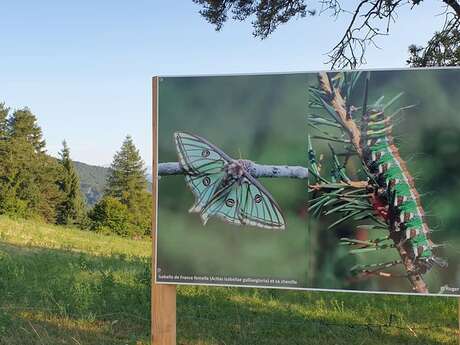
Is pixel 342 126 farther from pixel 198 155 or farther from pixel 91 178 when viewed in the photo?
pixel 91 178

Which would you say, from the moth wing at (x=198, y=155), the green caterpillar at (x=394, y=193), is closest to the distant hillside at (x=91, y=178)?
the moth wing at (x=198, y=155)

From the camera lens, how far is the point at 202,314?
5.41 metres

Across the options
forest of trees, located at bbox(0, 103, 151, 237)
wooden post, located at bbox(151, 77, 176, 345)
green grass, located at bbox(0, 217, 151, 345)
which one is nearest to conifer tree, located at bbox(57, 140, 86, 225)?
forest of trees, located at bbox(0, 103, 151, 237)

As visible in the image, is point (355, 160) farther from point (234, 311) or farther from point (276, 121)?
point (234, 311)

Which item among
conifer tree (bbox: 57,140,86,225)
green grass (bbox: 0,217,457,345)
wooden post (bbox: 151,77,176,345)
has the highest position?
conifer tree (bbox: 57,140,86,225)

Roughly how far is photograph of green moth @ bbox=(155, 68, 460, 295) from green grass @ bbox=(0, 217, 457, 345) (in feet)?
4.60

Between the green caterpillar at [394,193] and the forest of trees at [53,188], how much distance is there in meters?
43.5

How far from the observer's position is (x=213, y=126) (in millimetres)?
3506

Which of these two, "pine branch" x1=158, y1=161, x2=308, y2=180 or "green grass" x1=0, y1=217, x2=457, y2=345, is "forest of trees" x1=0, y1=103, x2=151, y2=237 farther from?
"pine branch" x1=158, y1=161, x2=308, y2=180

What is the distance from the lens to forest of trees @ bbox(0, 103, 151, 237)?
161 ft

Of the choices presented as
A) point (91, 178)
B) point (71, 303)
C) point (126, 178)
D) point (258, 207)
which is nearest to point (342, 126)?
point (258, 207)

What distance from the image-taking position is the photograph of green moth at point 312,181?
10.6 feet

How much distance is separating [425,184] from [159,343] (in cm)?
213

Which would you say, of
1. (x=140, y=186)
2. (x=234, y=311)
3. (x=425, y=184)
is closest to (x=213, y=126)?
(x=425, y=184)
